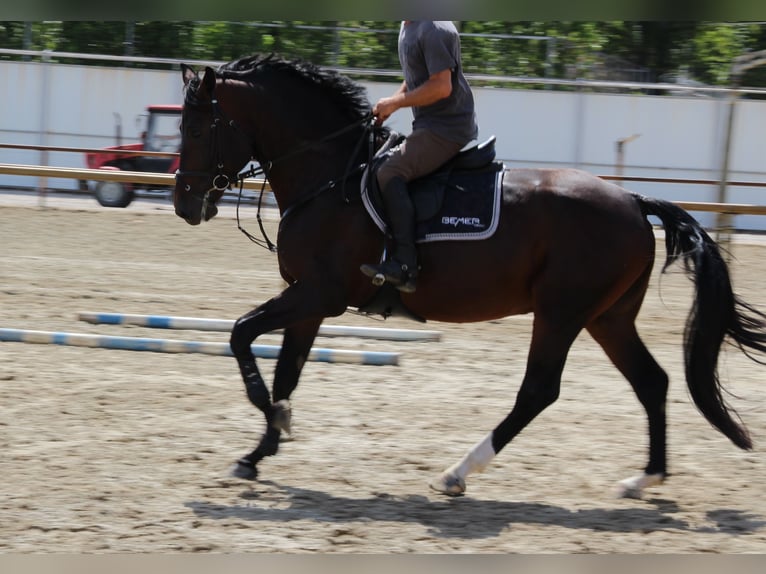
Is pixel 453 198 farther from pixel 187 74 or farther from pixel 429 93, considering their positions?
pixel 187 74

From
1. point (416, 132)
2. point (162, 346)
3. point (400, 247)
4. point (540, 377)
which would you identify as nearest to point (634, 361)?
point (540, 377)

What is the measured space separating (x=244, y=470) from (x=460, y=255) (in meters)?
1.57

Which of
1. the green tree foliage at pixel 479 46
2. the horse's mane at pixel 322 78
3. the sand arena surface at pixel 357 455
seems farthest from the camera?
the green tree foliage at pixel 479 46

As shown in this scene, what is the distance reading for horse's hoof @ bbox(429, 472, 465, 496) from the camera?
4730mm

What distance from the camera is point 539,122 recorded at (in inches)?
757

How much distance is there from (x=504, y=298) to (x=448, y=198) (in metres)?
0.60

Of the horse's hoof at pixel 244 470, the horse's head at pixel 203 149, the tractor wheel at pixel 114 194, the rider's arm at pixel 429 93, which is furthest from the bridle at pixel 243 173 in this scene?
the tractor wheel at pixel 114 194

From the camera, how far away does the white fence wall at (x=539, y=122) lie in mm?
19000

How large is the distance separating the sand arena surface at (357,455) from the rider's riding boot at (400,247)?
102 centimetres

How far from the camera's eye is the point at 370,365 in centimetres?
744

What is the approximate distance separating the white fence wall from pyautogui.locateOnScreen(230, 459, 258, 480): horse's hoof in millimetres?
14079

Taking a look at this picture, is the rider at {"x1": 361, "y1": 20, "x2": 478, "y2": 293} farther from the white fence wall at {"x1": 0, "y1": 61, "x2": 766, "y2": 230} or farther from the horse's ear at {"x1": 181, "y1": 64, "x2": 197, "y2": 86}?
the white fence wall at {"x1": 0, "y1": 61, "x2": 766, "y2": 230}

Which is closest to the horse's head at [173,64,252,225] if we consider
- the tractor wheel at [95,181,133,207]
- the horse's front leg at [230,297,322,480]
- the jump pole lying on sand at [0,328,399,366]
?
the horse's front leg at [230,297,322,480]

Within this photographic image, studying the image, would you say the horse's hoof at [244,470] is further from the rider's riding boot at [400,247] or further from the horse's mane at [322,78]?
the horse's mane at [322,78]
